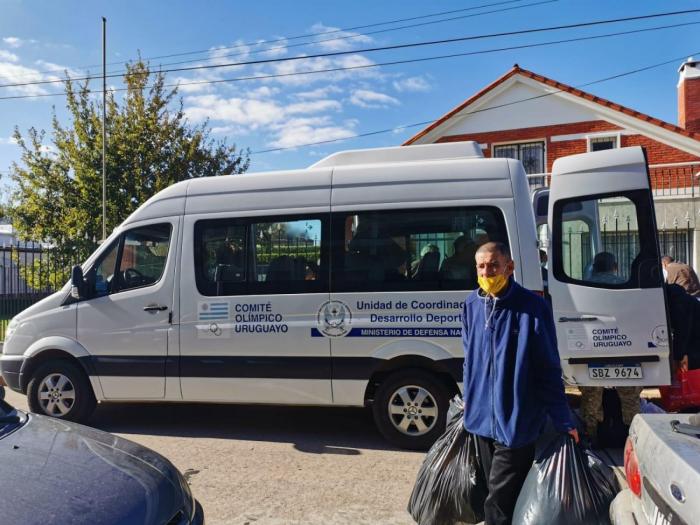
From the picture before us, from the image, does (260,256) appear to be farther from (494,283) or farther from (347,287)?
(494,283)

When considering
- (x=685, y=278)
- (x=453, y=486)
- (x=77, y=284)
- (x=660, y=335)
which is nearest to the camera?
(x=453, y=486)

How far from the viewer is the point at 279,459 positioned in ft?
15.3

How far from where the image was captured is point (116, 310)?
534 centimetres

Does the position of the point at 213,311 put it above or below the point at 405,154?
below

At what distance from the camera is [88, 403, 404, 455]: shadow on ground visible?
517 centimetres

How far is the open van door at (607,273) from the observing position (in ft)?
14.8

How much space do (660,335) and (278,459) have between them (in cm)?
341

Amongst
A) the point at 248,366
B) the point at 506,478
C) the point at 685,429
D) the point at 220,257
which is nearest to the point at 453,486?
the point at 506,478

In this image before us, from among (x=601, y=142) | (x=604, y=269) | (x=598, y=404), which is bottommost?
(x=598, y=404)

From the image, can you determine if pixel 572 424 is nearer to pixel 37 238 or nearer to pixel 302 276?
pixel 302 276

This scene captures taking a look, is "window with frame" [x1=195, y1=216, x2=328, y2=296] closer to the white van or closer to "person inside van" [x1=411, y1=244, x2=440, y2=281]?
the white van

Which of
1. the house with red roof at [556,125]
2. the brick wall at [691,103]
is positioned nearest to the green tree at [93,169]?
the house with red roof at [556,125]

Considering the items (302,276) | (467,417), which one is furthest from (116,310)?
(467,417)

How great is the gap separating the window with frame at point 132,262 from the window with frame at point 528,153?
1346 cm
